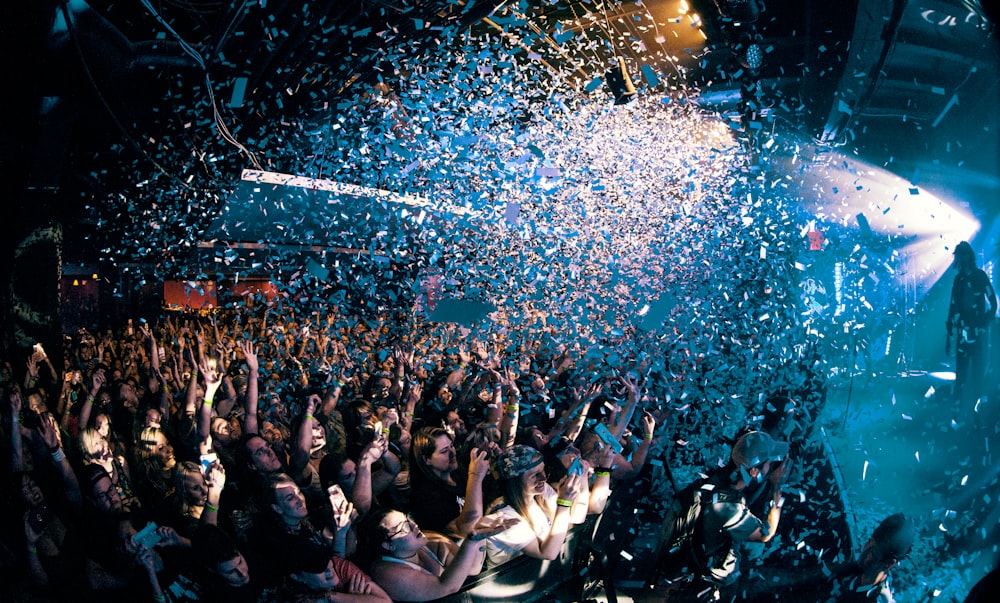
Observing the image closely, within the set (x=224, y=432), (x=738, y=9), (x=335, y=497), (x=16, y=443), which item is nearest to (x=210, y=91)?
(x=224, y=432)

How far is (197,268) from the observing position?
11.2 meters

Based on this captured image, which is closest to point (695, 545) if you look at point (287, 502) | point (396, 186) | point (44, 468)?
point (287, 502)

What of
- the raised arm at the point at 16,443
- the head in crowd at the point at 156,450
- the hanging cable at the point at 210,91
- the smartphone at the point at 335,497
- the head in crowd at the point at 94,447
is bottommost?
the head in crowd at the point at 156,450

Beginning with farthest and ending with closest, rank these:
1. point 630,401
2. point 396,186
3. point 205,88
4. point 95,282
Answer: point 95,282 < point 396,186 < point 205,88 < point 630,401

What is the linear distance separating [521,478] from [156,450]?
2.54m

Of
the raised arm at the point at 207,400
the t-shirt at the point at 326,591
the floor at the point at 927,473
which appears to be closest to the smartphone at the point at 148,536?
the t-shirt at the point at 326,591

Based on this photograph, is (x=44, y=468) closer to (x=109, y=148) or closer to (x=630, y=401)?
(x=630, y=401)

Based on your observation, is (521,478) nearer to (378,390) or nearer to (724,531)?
(724,531)

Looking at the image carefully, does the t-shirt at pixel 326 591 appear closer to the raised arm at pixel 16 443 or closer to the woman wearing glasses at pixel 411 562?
the woman wearing glasses at pixel 411 562

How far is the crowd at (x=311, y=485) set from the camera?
2.37 metres

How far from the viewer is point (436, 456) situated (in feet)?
10.3

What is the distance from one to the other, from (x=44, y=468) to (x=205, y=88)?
321 centimetres

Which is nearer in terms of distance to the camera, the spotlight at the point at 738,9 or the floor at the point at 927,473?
the floor at the point at 927,473

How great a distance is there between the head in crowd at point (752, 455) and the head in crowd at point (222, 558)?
266 cm
